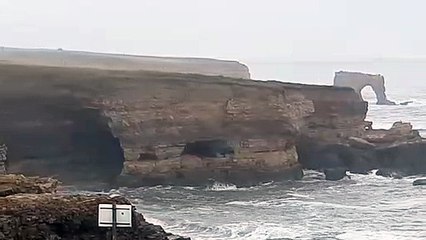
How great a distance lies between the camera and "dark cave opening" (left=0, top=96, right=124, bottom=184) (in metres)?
43.5

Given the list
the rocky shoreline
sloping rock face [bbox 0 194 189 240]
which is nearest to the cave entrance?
the rocky shoreline

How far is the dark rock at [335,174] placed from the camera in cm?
4666

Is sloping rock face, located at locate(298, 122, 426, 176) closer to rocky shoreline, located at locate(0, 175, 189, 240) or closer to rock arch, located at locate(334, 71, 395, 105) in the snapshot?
rocky shoreline, located at locate(0, 175, 189, 240)

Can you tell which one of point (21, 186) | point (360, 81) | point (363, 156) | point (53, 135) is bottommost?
point (21, 186)

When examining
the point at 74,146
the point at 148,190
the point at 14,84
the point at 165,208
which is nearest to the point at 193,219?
the point at 165,208

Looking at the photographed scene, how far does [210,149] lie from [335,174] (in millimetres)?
7470

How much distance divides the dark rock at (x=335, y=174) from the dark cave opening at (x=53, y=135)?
1182cm

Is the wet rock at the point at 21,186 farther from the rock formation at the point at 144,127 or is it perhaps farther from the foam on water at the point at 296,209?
the rock formation at the point at 144,127

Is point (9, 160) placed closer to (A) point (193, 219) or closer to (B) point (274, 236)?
(A) point (193, 219)

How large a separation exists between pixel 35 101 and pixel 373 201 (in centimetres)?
1837

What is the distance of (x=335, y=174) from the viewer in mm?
46844

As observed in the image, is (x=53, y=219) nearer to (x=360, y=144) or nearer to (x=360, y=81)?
(x=360, y=144)

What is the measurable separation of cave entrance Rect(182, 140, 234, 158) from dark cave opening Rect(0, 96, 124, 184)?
381 centimetres

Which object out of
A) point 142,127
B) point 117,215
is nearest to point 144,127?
point 142,127
